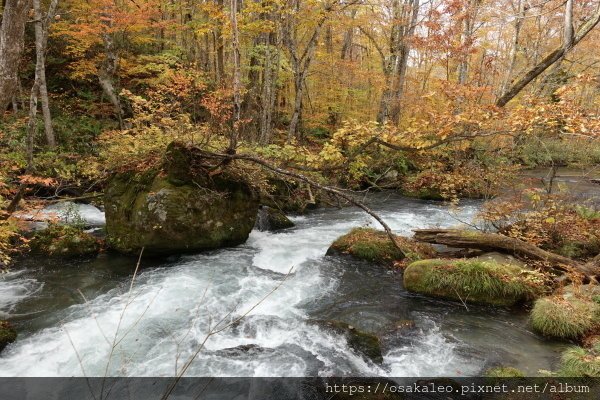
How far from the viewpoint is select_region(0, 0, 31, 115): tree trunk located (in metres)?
4.10

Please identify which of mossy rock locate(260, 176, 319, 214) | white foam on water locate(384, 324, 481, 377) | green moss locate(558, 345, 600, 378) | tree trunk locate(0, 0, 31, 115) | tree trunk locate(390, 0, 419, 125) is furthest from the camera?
tree trunk locate(390, 0, 419, 125)

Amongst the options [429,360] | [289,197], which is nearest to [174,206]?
[289,197]

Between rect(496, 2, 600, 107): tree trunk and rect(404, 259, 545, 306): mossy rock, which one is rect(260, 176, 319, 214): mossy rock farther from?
rect(496, 2, 600, 107): tree trunk

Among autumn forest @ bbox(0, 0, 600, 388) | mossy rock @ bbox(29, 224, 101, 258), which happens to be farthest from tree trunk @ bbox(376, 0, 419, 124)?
mossy rock @ bbox(29, 224, 101, 258)

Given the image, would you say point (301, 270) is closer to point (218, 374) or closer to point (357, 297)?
point (357, 297)

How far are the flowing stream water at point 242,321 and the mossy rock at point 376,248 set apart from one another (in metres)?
0.35

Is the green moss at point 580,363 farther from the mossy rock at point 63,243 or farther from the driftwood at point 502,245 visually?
the mossy rock at point 63,243

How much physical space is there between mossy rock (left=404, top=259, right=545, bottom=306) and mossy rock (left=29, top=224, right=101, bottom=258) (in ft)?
24.9

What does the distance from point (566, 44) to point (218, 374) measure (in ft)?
22.4

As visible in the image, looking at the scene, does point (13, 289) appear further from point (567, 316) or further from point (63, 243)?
point (567, 316)

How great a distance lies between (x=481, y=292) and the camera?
7258 millimetres

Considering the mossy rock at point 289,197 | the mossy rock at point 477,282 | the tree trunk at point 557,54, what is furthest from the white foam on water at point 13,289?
the tree trunk at point 557,54

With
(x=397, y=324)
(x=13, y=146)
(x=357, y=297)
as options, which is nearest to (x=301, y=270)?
(x=357, y=297)

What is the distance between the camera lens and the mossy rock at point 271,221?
11742mm
